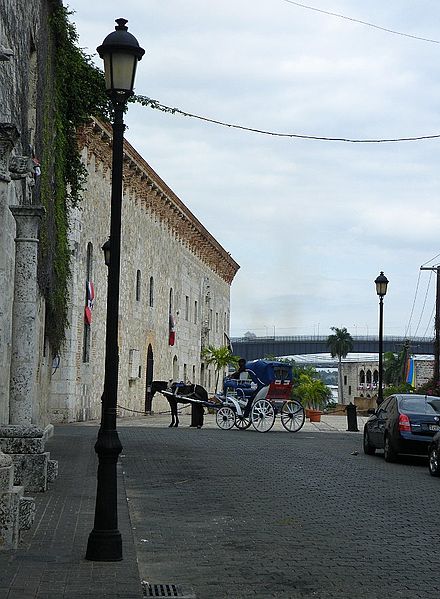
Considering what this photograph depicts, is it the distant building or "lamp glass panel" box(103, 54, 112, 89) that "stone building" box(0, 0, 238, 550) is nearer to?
"lamp glass panel" box(103, 54, 112, 89)

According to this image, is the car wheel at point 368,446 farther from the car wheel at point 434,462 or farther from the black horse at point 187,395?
the black horse at point 187,395

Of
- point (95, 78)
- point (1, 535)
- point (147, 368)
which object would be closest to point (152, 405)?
point (147, 368)

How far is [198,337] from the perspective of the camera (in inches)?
2618

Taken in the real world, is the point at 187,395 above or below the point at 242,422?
above

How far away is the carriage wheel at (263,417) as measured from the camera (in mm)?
30844

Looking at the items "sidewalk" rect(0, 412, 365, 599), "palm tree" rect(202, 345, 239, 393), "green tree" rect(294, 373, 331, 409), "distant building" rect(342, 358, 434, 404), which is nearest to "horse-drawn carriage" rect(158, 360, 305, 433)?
"sidewalk" rect(0, 412, 365, 599)

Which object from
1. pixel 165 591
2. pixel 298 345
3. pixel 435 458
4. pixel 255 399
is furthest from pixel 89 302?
pixel 298 345

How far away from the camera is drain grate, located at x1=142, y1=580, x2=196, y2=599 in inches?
296

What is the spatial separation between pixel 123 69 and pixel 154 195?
41744mm

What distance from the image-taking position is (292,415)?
3109 cm

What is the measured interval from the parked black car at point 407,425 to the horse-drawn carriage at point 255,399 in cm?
900

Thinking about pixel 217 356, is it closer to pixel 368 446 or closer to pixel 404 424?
pixel 368 446

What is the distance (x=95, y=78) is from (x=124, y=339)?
1735cm

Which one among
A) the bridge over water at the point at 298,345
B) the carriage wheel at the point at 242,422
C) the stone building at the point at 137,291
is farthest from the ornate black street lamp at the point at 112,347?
the bridge over water at the point at 298,345
